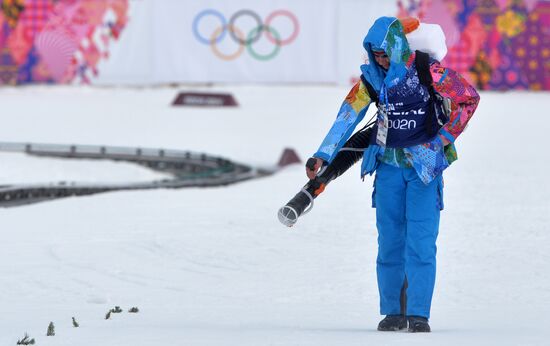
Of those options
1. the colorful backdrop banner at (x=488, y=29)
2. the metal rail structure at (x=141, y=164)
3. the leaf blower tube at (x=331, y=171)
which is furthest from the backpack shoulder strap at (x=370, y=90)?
the colorful backdrop banner at (x=488, y=29)

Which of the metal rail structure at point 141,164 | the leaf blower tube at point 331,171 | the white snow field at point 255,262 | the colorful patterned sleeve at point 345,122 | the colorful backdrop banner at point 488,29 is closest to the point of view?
the leaf blower tube at point 331,171

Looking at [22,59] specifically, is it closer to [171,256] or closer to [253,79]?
[253,79]

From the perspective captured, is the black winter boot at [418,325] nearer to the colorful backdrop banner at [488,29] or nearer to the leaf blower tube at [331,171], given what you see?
the leaf blower tube at [331,171]

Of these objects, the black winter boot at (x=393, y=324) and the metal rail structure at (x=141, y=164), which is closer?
the black winter boot at (x=393, y=324)

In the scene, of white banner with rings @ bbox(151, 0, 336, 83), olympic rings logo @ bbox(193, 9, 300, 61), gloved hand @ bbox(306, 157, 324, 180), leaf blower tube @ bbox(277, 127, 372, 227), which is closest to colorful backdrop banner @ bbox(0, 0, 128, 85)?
white banner with rings @ bbox(151, 0, 336, 83)

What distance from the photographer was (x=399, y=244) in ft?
15.8

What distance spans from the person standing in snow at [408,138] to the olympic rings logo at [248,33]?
63.4ft

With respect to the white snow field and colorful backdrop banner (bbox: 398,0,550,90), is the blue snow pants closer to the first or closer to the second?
the white snow field

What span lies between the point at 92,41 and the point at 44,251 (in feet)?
56.4

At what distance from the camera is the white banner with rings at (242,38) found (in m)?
A: 23.9

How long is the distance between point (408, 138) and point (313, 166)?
1.36 ft

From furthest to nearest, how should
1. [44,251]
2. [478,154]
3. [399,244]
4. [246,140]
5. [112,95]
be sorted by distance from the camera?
1. [112,95]
2. [246,140]
3. [478,154]
4. [44,251]
5. [399,244]

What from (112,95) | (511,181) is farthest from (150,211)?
(112,95)

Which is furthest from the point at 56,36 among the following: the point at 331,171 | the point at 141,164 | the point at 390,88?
the point at 390,88
